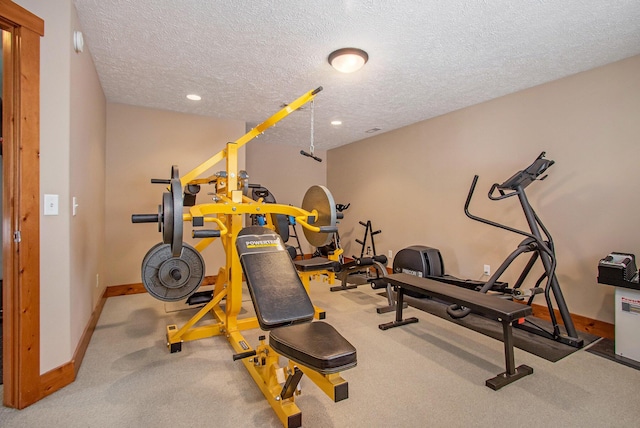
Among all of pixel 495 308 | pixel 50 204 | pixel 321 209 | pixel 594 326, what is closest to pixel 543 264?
pixel 594 326

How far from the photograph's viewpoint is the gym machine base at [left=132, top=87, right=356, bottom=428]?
139cm

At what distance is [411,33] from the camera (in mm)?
2234

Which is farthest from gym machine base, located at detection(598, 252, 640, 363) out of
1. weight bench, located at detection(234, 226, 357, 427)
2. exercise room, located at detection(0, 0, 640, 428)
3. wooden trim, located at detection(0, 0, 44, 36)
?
wooden trim, located at detection(0, 0, 44, 36)

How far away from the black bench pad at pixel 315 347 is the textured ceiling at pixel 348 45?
76.5 inches

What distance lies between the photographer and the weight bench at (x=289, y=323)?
1.29 m

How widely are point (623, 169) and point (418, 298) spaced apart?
237 centimetres

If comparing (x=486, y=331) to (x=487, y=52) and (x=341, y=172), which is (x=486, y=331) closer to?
(x=487, y=52)

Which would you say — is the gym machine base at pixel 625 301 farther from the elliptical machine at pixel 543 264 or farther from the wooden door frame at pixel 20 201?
the wooden door frame at pixel 20 201

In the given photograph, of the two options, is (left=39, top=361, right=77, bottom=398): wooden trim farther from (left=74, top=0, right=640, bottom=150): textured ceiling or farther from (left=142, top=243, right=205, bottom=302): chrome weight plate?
(left=74, top=0, right=640, bottom=150): textured ceiling

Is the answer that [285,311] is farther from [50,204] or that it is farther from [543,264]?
[543,264]

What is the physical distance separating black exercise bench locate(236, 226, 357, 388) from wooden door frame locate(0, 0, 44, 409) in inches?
45.8

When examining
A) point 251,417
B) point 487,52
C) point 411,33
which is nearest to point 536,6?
Answer: point 487,52

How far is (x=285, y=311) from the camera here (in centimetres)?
166

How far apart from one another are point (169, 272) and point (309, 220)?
1.30m
